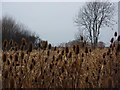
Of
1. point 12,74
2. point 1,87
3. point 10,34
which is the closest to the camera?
point 1,87

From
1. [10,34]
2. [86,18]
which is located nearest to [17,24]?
[10,34]

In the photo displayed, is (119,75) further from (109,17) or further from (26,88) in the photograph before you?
(109,17)

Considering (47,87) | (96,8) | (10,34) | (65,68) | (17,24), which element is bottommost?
(47,87)

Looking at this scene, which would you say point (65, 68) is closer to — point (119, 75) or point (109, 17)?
point (119, 75)

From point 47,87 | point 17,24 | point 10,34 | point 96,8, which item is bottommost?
point 47,87

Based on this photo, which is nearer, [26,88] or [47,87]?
[26,88]

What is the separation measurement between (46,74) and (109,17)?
20298mm

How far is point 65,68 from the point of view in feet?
8.07

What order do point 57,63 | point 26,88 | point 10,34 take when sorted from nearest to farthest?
point 26,88
point 57,63
point 10,34

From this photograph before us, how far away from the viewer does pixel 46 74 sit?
2416 millimetres

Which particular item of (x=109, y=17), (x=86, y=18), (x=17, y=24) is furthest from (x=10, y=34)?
(x=109, y=17)

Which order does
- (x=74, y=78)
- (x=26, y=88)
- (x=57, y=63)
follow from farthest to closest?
(x=57, y=63)
(x=74, y=78)
(x=26, y=88)

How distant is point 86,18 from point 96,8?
167 cm

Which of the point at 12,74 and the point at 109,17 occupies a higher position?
the point at 109,17
